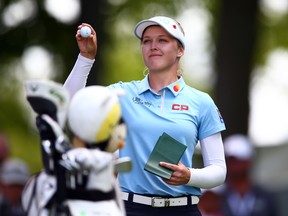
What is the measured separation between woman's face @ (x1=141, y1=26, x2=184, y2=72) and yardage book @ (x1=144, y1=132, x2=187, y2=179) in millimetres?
568

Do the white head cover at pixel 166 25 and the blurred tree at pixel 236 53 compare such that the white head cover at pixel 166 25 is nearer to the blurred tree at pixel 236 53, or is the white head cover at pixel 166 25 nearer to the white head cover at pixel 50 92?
the white head cover at pixel 50 92

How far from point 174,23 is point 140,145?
0.86m

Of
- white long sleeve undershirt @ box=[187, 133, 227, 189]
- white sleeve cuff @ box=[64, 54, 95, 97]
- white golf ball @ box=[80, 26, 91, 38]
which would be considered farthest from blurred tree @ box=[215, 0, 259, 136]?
white golf ball @ box=[80, 26, 91, 38]

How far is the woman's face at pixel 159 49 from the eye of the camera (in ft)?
23.3

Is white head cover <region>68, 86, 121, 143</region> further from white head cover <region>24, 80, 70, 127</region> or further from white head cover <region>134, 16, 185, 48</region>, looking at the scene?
white head cover <region>134, 16, 185, 48</region>

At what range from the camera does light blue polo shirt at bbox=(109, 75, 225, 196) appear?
7.01 m

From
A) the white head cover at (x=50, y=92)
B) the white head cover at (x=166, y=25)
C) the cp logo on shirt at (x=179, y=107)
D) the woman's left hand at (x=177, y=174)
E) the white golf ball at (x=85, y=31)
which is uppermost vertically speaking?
the white head cover at (x=166, y=25)

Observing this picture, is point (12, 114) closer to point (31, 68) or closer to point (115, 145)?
point (31, 68)

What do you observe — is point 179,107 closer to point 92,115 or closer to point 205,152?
point 205,152

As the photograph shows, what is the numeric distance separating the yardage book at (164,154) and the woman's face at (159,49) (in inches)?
22.3

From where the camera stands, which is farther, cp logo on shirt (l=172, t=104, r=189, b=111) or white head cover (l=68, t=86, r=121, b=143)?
cp logo on shirt (l=172, t=104, r=189, b=111)

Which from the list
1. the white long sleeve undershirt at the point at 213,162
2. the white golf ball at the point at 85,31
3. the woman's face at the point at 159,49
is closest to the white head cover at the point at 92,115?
the white golf ball at the point at 85,31

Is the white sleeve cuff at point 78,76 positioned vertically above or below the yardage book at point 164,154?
above

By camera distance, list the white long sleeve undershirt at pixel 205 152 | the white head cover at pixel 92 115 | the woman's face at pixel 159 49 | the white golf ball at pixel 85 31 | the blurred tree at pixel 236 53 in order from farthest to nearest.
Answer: the blurred tree at pixel 236 53 < the woman's face at pixel 159 49 < the white long sleeve undershirt at pixel 205 152 < the white golf ball at pixel 85 31 < the white head cover at pixel 92 115
